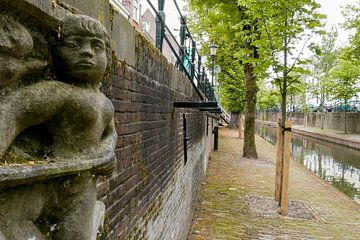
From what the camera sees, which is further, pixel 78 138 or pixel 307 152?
pixel 307 152

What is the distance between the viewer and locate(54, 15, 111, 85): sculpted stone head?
1.57 m

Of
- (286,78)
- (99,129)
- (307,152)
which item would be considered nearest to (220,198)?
(286,78)

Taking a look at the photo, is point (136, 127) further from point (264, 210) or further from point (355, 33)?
point (355, 33)

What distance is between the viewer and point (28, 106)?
131 cm

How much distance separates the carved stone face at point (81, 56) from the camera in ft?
5.15

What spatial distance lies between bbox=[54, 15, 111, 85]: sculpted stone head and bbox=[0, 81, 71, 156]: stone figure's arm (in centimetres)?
9

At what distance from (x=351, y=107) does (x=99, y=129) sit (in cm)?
3530

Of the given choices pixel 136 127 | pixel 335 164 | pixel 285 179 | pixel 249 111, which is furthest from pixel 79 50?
pixel 335 164

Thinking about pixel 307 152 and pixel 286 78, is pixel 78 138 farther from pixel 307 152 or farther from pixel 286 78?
pixel 307 152

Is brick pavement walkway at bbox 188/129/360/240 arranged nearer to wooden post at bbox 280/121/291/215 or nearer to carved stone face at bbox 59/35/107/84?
wooden post at bbox 280/121/291/215

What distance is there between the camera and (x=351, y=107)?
Result: 3322cm

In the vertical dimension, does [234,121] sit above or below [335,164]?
above

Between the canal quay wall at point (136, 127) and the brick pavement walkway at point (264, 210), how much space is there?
1748 mm

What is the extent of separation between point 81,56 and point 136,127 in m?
1.55
